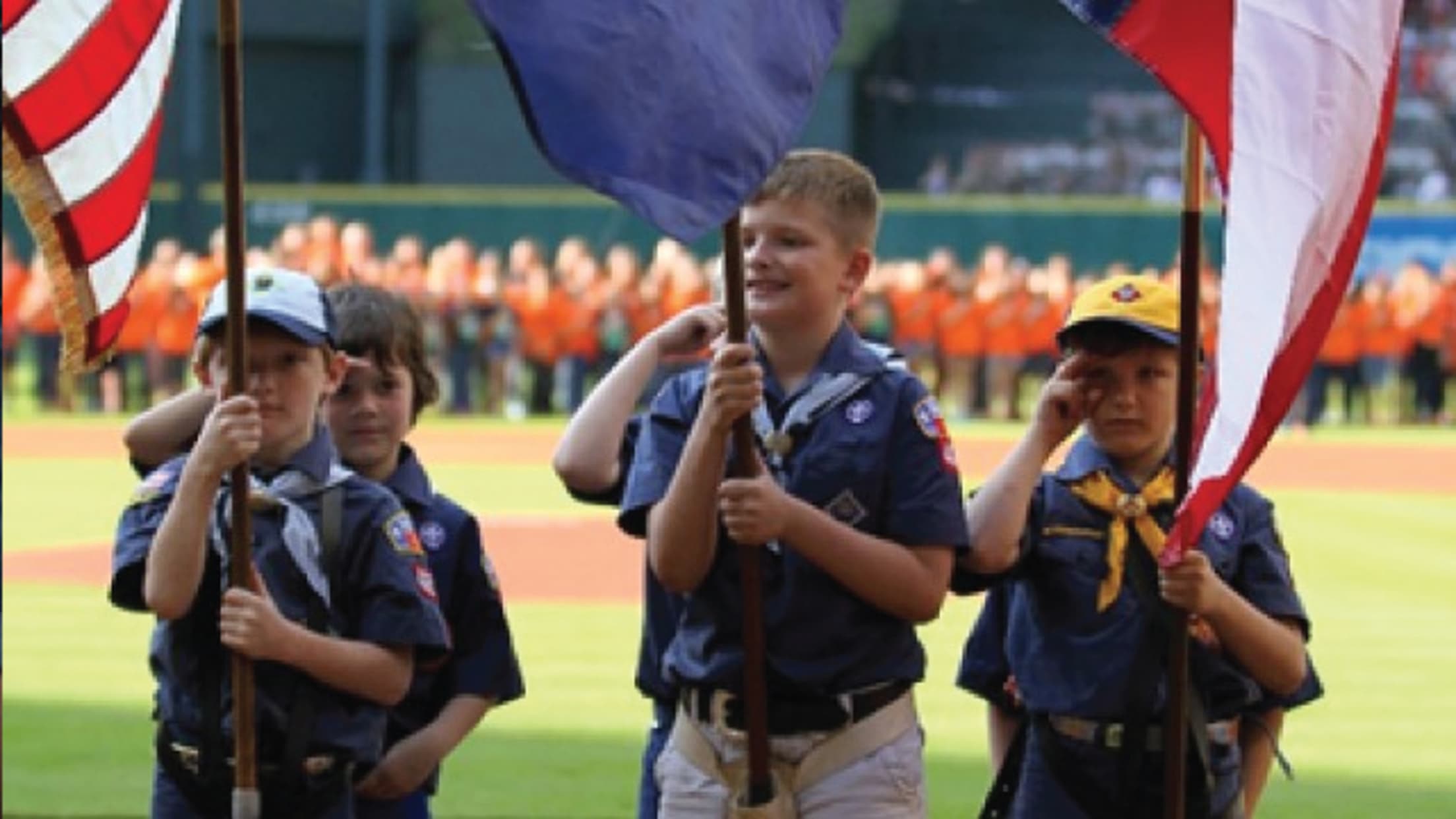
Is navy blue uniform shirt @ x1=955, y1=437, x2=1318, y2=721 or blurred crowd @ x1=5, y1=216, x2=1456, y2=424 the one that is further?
blurred crowd @ x1=5, y1=216, x2=1456, y2=424

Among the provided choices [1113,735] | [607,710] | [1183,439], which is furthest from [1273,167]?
[607,710]

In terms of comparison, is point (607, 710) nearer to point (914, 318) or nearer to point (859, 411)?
point (859, 411)

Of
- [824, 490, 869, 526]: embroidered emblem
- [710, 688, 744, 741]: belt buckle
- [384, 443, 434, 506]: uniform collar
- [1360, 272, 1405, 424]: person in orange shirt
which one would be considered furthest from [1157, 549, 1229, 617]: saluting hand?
[1360, 272, 1405, 424]: person in orange shirt

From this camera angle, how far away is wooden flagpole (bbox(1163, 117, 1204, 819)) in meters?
5.94

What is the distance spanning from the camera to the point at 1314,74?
18.4 ft

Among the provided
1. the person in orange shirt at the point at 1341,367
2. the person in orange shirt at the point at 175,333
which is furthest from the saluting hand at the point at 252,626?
the person in orange shirt at the point at 1341,367

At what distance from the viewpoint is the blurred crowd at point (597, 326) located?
1519 inches

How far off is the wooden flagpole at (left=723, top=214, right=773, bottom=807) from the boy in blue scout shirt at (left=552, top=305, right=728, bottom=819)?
1.58ft

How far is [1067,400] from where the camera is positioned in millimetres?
6367

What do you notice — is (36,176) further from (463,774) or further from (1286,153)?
(463,774)

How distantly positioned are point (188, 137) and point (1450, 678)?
31756 millimetres

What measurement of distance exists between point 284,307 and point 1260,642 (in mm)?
1946

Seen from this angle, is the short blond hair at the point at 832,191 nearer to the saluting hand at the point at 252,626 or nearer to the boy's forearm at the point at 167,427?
the saluting hand at the point at 252,626

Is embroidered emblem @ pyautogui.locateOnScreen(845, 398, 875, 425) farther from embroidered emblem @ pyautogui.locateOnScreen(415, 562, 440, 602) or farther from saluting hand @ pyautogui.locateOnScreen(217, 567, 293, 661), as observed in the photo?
saluting hand @ pyautogui.locateOnScreen(217, 567, 293, 661)
